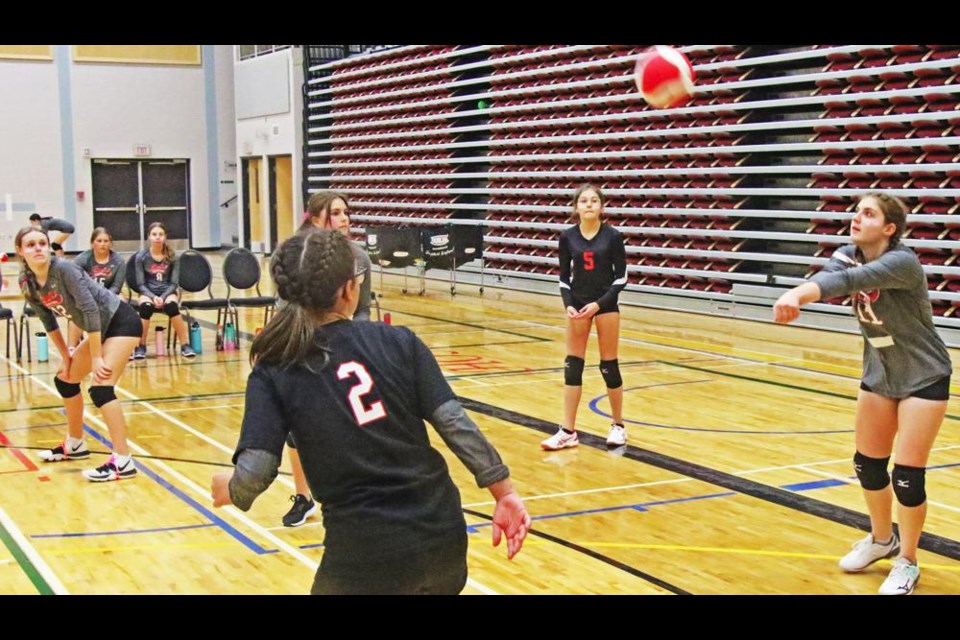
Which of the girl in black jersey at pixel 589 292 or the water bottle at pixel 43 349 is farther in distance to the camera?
the water bottle at pixel 43 349

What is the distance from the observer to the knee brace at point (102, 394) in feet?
23.3

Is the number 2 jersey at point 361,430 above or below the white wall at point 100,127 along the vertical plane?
below

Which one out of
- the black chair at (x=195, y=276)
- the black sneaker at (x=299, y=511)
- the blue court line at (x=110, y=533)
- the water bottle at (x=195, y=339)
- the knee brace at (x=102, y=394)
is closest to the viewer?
the blue court line at (x=110, y=533)

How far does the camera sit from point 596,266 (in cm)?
782

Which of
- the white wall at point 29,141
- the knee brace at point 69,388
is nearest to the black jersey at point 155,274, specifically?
the knee brace at point 69,388

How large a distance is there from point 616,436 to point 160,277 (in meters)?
6.42

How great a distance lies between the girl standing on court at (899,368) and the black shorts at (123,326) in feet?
14.4

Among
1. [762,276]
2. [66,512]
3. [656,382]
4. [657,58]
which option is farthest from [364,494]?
[762,276]

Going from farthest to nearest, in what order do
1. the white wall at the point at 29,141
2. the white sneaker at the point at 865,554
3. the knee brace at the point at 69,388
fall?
the white wall at the point at 29,141 → the knee brace at the point at 69,388 → the white sneaker at the point at 865,554

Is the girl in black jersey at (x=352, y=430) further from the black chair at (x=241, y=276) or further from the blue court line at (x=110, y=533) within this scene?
the black chair at (x=241, y=276)

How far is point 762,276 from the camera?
594 inches

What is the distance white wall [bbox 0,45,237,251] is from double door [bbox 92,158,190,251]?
250 millimetres

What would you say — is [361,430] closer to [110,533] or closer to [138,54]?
[110,533]

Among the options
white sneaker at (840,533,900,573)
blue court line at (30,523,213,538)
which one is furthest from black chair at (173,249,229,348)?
white sneaker at (840,533,900,573)
